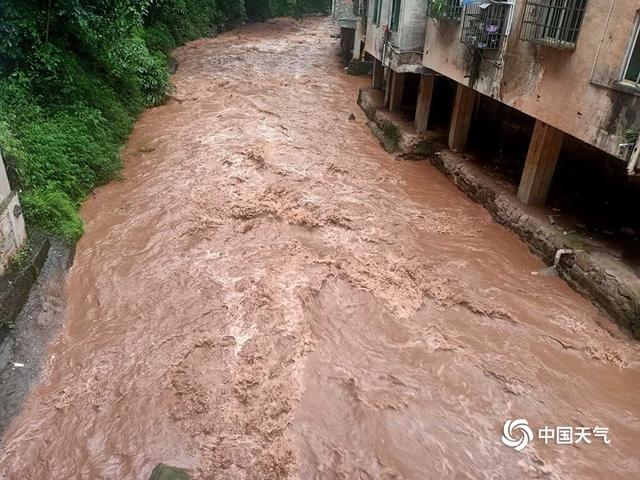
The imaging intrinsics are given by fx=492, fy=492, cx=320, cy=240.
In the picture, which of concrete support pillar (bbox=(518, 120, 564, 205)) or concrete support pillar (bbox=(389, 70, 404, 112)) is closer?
concrete support pillar (bbox=(518, 120, 564, 205))

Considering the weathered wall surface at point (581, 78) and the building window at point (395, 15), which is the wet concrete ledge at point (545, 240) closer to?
the weathered wall surface at point (581, 78)

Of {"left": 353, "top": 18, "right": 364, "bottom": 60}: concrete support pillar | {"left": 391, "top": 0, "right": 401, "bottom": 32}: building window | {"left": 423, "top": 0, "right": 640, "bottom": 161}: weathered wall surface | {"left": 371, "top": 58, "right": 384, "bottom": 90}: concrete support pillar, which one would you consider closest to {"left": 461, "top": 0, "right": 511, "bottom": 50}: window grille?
{"left": 423, "top": 0, "right": 640, "bottom": 161}: weathered wall surface

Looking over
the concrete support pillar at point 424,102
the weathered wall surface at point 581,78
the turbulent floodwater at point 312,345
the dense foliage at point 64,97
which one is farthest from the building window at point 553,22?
the dense foliage at point 64,97

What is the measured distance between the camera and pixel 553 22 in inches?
285

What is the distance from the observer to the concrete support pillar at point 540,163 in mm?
8375

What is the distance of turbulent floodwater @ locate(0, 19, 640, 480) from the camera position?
16.4ft

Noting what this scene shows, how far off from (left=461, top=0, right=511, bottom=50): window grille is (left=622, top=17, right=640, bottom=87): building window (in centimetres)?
262

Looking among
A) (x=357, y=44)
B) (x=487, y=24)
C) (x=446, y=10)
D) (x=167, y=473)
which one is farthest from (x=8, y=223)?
(x=357, y=44)

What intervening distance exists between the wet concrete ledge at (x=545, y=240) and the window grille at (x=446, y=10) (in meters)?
2.95

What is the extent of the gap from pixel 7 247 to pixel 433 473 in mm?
5935

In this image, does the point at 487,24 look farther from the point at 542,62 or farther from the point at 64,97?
the point at 64,97

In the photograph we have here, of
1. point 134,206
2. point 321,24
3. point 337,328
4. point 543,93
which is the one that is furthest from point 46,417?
point 321,24

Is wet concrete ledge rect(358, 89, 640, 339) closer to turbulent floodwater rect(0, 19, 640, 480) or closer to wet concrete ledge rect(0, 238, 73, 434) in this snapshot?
turbulent floodwater rect(0, 19, 640, 480)

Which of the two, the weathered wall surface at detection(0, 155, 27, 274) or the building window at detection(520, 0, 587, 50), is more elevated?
the building window at detection(520, 0, 587, 50)
